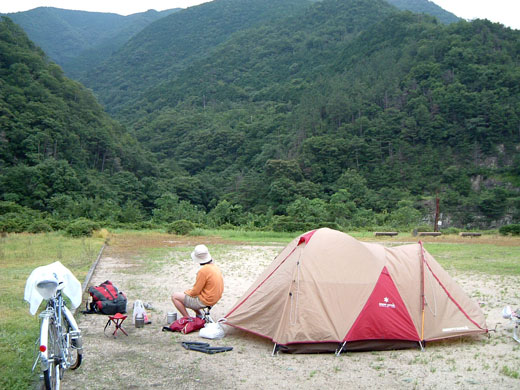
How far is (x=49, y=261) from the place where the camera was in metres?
14.1

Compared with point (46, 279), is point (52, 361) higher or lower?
lower

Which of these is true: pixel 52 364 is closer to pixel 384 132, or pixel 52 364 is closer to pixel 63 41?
pixel 384 132

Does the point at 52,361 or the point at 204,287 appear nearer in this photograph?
the point at 52,361

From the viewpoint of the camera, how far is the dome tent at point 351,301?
616cm

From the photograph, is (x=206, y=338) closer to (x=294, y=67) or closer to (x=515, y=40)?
(x=515, y=40)

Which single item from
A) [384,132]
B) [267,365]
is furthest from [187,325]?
[384,132]

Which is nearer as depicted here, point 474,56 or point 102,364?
point 102,364

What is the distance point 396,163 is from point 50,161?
39.2m

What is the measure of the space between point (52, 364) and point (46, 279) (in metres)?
0.77

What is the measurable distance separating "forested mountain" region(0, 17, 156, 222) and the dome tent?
31561mm

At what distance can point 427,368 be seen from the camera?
5.61 metres

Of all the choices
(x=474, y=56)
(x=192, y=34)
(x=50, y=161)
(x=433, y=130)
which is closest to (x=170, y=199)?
(x=50, y=161)

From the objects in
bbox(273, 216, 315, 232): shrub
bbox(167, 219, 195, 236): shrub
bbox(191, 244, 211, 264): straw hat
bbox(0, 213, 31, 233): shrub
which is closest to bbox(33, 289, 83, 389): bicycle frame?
bbox(191, 244, 211, 264): straw hat

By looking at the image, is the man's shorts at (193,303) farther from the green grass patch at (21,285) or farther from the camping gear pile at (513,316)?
the camping gear pile at (513,316)
